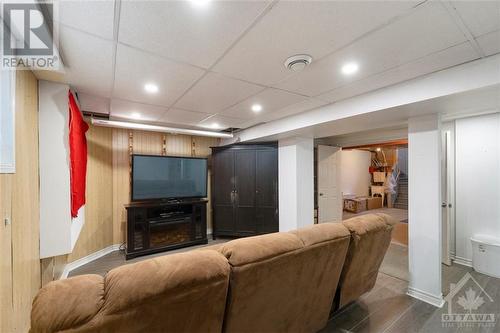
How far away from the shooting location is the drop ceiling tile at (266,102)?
2.50 metres

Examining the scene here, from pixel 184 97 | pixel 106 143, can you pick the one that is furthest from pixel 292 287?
pixel 106 143

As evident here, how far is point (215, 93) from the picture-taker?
247 cm

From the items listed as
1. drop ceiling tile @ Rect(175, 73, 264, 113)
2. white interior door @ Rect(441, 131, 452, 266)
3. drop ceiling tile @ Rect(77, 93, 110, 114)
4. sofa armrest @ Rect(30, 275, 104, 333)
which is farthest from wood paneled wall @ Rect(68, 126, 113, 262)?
white interior door @ Rect(441, 131, 452, 266)

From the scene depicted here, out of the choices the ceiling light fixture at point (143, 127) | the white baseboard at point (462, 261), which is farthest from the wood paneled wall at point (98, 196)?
the white baseboard at point (462, 261)

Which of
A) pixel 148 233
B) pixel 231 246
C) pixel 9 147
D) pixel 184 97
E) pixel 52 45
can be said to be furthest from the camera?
pixel 148 233

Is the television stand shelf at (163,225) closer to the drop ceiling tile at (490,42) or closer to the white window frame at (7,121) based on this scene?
the white window frame at (7,121)

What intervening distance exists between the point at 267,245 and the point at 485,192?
144 inches

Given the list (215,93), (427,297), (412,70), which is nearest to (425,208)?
(427,297)

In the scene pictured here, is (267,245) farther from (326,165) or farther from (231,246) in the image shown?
(326,165)

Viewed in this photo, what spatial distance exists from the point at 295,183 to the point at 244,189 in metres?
1.12

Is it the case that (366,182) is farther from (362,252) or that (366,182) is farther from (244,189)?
(362,252)

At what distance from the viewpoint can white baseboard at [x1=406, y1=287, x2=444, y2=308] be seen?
7.39 ft

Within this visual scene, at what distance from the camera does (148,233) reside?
3771mm

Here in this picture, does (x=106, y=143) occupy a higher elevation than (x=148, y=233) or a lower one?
higher
